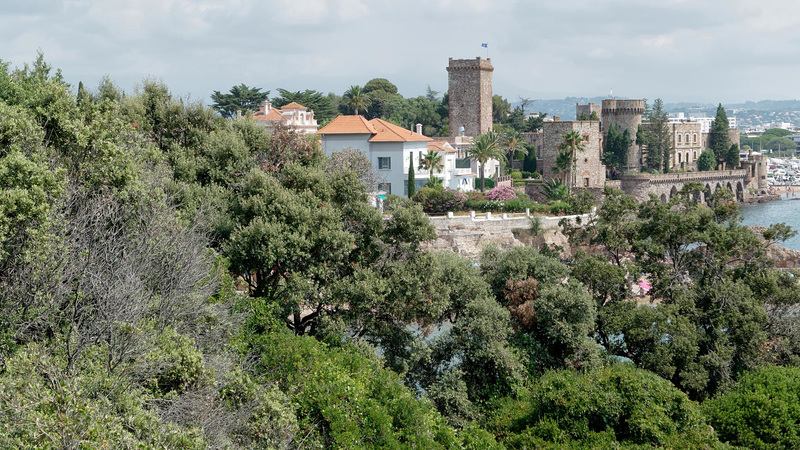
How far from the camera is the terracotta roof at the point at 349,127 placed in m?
58.3

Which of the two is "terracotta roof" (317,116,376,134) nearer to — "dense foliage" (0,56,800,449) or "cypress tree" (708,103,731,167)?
"dense foliage" (0,56,800,449)

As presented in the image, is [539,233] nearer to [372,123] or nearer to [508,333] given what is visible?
[372,123]

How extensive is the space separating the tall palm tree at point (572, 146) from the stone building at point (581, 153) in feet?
0.93

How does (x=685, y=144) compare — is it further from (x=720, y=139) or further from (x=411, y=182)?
(x=411, y=182)

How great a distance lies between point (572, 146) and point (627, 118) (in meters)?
24.1

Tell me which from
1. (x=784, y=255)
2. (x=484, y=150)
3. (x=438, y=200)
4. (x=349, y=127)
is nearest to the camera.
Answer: (x=784, y=255)

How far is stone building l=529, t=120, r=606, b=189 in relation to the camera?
70.9 metres

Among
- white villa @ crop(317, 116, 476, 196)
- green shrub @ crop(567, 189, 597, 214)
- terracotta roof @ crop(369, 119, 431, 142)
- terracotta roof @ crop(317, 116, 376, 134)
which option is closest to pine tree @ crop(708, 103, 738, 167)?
terracotta roof @ crop(369, 119, 431, 142)

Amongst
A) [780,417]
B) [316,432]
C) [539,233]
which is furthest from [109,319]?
[539,233]

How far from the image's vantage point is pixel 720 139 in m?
101

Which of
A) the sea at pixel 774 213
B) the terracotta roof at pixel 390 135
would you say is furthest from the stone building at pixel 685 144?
the terracotta roof at pixel 390 135

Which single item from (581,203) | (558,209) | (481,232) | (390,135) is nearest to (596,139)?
(558,209)

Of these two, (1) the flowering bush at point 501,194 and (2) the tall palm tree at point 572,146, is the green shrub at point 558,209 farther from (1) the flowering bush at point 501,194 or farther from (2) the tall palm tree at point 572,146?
(2) the tall palm tree at point 572,146

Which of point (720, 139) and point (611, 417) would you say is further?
point (720, 139)
